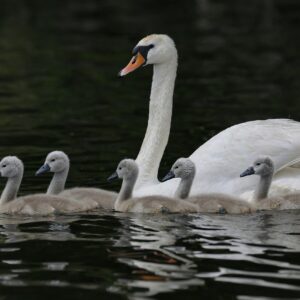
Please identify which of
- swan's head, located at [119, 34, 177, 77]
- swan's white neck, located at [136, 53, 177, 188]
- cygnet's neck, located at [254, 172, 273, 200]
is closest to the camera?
cygnet's neck, located at [254, 172, 273, 200]

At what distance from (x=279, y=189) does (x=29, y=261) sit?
3.42 m

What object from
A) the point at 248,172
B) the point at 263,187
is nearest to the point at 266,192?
the point at 263,187

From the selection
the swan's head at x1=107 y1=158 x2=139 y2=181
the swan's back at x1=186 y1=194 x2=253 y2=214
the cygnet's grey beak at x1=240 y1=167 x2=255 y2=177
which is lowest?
the swan's back at x1=186 y1=194 x2=253 y2=214

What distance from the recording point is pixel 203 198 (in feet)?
39.7

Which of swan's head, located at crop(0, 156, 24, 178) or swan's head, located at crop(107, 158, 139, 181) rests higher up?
swan's head, located at crop(107, 158, 139, 181)

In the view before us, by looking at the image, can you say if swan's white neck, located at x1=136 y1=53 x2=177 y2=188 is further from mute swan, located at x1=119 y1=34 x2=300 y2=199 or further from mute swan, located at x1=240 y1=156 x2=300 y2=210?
mute swan, located at x1=240 y1=156 x2=300 y2=210

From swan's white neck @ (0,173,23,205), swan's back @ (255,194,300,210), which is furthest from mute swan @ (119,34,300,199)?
swan's white neck @ (0,173,23,205)

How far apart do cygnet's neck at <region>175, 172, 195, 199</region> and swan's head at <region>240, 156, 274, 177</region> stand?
0.58 metres

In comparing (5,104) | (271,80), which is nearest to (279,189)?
(5,104)

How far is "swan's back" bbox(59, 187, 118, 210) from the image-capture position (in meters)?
12.4

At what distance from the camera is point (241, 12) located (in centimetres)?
4350

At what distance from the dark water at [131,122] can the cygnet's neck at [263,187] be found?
9.9 inches

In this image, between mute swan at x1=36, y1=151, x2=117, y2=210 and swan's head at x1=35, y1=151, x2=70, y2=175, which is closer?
mute swan at x1=36, y1=151, x2=117, y2=210

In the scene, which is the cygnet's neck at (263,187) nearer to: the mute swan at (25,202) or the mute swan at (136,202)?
the mute swan at (136,202)
